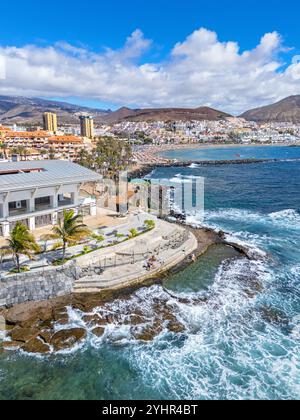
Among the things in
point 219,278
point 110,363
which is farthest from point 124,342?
point 219,278

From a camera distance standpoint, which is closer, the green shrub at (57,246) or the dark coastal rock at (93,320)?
the dark coastal rock at (93,320)

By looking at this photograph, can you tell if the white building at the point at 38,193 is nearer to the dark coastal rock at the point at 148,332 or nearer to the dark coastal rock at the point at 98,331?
the dark coastal rock at the point at 98,331

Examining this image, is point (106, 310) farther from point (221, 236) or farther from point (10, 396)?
point (221, 236)

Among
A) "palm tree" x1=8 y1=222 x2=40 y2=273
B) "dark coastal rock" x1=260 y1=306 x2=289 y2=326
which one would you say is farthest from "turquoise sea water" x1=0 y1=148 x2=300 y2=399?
"palm tree" x1=8 y1=222 x2=40 y2=273

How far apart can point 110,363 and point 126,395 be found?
2.56 m

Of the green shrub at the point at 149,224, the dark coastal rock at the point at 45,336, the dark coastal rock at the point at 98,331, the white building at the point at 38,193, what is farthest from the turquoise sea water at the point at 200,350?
the white building at the point at 38,193

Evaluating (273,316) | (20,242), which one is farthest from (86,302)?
(273,316)

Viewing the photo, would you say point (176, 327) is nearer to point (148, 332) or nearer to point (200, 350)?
point (148, 332)

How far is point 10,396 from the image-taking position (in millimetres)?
17156

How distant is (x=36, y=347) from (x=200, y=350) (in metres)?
10.6

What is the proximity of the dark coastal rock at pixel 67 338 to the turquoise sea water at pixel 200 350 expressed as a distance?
56cm

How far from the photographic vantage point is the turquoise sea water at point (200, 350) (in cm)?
1791

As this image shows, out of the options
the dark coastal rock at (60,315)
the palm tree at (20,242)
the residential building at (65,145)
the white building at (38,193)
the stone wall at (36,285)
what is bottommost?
the dark coastal rock at (60,315)

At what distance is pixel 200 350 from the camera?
20.7 m
